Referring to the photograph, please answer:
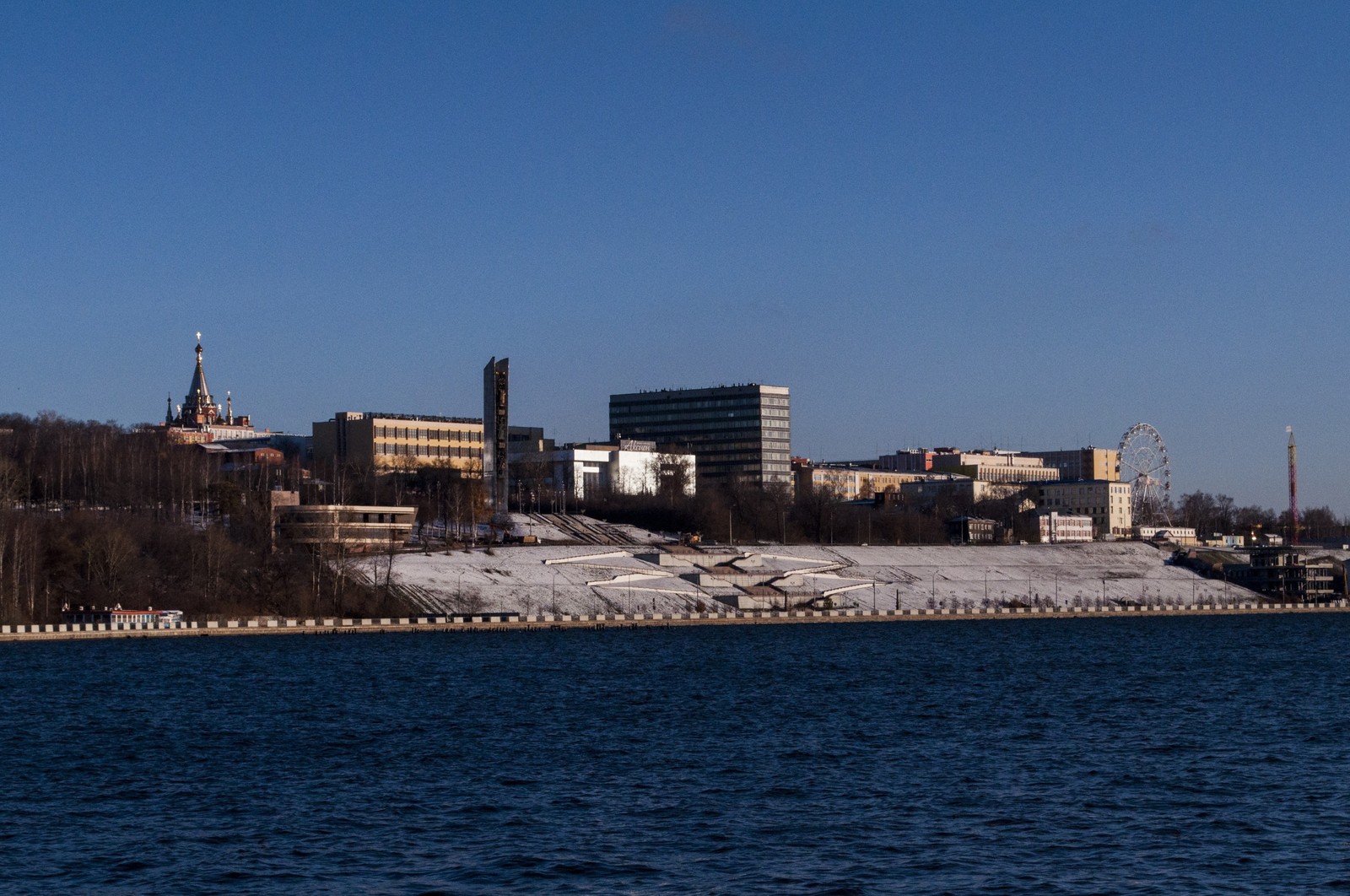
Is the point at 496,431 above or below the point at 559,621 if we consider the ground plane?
above

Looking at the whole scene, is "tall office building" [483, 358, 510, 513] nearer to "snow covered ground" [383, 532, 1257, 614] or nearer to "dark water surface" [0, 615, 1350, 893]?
"snow covered ground" [383, 532, 1257, 614]

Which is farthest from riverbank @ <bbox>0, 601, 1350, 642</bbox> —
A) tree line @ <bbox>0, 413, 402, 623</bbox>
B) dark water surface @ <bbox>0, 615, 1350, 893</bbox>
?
dark water surface @ <bbox>0, 615, 1350, 893</bbox>

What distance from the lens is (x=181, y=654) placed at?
284ft

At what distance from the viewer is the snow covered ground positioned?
12788 cm

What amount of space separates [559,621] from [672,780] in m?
80.2

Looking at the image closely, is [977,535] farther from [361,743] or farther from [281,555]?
[361,743]

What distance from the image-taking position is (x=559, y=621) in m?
120

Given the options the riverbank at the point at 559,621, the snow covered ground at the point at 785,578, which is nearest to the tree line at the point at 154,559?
the riverbank at the point at 559,621

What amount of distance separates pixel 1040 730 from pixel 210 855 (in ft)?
86.8

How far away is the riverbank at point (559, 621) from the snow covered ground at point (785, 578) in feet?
8.48

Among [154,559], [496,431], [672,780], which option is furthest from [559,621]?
[672,780]

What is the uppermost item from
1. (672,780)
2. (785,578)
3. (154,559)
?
(154,559)

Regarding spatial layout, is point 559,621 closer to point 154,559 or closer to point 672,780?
point 154,559

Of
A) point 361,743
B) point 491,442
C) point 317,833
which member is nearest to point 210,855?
point 317,833
